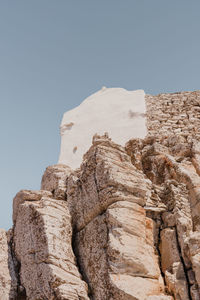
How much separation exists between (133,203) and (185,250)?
1.42 m

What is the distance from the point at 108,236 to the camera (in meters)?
8.15

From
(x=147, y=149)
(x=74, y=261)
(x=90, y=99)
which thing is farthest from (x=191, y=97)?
(x=74, y=261)

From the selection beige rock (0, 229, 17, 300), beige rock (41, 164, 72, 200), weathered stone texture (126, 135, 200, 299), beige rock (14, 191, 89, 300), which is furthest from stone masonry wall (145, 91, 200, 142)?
beige rock (0, 229, 17, 300)

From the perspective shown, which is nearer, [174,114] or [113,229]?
Result: [113,229]

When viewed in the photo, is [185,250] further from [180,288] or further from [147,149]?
[147,149]

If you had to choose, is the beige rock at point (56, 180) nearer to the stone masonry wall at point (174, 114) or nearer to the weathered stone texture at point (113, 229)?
the weathered stone texture at point (113, 229)

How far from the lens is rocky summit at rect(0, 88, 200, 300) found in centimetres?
770

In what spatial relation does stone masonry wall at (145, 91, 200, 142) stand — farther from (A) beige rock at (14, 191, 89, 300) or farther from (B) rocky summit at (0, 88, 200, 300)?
(A) beige rock at (14, 191, 89, 300)

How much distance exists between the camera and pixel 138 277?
7691 millimetres

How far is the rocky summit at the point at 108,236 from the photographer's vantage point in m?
7.70

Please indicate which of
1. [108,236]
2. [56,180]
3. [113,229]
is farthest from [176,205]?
[56,180]

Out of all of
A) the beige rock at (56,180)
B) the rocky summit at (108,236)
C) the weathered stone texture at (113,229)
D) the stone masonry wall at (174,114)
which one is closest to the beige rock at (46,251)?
the rocky summit at (108,236)

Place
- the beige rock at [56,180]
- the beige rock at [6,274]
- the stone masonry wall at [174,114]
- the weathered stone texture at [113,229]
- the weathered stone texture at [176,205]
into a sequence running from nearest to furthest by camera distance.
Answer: the weathered stone texture at [113,229]
the weathered stone texture at [176,205]
the beige rock at [6,274]
the beige rock at [56,180]
the stone masonry wall at [174,114]

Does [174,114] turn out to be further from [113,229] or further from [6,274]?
[6,274]
